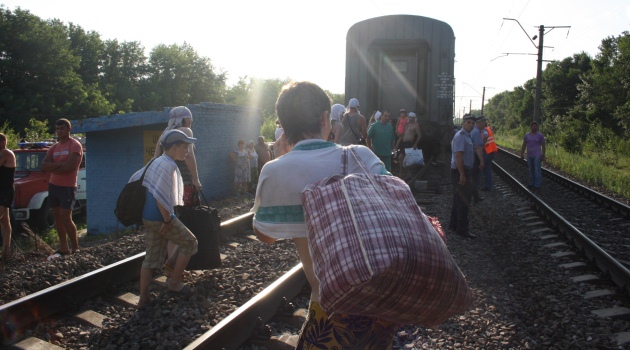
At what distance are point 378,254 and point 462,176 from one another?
20.8ft

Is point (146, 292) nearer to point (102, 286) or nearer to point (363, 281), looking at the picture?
point (102, 286)

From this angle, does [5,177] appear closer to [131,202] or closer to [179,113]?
[179,113]

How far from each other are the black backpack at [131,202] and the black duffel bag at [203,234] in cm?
76

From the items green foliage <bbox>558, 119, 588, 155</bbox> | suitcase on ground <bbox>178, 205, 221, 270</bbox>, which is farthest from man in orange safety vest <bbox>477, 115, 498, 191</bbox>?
green foliage <bbox>558, 119, 588, 155</bbox>

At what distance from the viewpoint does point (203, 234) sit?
5.25 m

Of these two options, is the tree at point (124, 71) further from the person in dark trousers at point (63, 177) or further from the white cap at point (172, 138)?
the white cap at point (172, 138)

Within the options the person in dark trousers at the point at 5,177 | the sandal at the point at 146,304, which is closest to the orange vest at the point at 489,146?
the person in dark trousers at the point at 5,177

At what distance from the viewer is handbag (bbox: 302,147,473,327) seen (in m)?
1.51

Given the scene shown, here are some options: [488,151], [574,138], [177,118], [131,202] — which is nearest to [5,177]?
[177,118]

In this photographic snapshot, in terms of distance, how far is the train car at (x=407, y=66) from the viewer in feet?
45.2

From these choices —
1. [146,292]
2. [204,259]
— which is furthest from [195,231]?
[146,292]

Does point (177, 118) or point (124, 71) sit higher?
point (124, 71)

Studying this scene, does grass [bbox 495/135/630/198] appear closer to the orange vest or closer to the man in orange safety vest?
the man in orange safety vest

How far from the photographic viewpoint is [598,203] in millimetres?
11711
